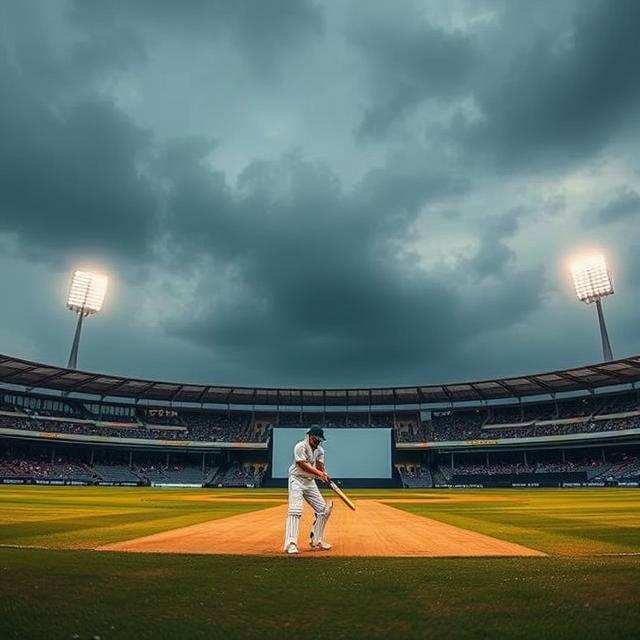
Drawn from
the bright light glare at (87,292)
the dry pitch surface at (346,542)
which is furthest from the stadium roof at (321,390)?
the dry pitch surface at (346,542)

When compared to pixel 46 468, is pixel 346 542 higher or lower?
lower

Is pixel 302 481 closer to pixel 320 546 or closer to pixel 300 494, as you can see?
pixel 300 494

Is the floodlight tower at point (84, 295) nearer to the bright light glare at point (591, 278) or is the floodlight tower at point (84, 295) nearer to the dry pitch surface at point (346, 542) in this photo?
the bright light glare at point (591, 278)

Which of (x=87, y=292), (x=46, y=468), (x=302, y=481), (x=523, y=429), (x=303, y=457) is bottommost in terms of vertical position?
(x=302, y=481)

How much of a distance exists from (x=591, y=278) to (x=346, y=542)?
2540 inches

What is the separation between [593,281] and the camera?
6512 centimetres

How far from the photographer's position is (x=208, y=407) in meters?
83.8

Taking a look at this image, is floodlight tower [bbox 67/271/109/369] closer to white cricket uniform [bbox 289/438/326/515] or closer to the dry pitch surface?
the dry pitch surface

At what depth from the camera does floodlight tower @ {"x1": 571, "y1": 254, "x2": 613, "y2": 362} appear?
64.4m

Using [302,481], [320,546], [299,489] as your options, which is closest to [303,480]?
[302,481]

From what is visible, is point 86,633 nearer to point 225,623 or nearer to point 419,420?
point 225,623

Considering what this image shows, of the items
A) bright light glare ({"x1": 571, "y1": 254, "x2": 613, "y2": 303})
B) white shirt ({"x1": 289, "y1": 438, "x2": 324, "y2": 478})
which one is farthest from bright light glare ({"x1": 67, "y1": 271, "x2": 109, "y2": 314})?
white shirt ({"x1": 289, "y1": 438, "x2": 324, "y2": 478})

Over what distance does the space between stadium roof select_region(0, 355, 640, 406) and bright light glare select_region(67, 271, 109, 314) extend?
833cm

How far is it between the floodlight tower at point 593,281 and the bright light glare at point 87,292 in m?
58.5
